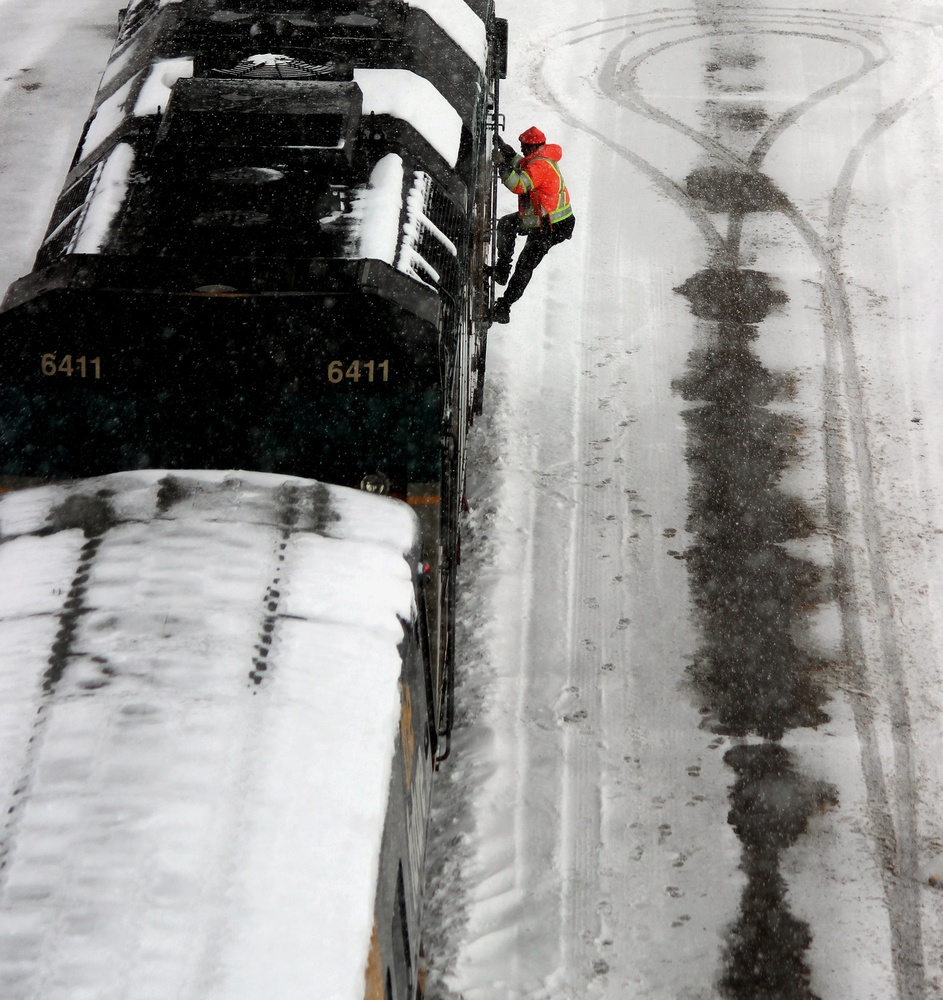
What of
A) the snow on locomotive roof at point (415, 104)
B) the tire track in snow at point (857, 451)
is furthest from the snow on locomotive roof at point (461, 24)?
the tire track in snow at point (857, 451)

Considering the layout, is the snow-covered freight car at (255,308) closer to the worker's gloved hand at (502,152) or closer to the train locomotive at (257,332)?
the train locomotive at (257,332)

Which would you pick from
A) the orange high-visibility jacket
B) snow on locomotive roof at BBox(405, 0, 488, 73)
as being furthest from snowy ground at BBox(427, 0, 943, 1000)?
snow on locomotive roof at BBox(405, 0, 488, 73)

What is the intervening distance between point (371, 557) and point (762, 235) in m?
7.98

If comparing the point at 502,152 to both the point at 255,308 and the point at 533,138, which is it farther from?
the point at 255,308

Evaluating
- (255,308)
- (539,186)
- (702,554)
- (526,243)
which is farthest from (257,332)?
(526,243)

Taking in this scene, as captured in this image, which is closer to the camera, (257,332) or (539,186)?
(257,332)

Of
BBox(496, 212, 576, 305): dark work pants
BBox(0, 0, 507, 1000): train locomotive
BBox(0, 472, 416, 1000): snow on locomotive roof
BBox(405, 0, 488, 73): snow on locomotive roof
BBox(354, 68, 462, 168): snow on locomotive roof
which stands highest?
BBox(405, 0, 488, 73): snow on locomotive roof

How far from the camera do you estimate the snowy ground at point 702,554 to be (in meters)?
5.45

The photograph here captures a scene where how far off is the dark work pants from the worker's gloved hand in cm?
44

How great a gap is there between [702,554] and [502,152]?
3.41 m

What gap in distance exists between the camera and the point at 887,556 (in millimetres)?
7605

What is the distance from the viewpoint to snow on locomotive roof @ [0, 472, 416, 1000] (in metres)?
3.05

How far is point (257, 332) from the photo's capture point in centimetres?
502

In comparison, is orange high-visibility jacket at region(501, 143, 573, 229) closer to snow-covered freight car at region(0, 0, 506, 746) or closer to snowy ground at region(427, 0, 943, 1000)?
snowy ground at region(427, 0, 943, 1000)
